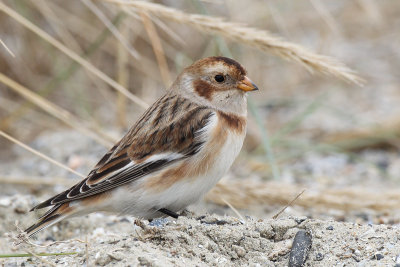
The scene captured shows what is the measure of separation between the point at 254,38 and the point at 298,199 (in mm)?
1064

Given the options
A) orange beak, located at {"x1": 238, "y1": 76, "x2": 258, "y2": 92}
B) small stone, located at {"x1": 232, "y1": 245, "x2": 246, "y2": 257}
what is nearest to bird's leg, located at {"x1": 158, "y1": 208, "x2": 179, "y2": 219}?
small stone, located at {"x1": 232, "y1": 245, "x2": 246, "y2": 257}

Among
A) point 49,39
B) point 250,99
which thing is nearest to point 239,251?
point 250,99

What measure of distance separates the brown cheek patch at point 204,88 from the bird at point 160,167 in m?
0.12

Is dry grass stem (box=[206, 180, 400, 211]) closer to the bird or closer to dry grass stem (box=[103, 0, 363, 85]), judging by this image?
the bird

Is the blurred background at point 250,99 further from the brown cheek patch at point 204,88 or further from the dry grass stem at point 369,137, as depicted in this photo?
the brown cheek patch at point 204,88

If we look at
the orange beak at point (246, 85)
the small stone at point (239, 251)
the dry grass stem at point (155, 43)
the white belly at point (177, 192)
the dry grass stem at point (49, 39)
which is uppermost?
the dry grass stem at point (155, 43)

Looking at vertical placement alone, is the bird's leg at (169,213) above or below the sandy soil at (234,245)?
above

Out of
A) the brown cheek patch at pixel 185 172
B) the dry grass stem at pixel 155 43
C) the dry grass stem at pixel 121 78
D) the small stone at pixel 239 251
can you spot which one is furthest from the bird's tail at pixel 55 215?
the dry grass stem at pixel 121 78

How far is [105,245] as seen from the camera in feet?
9.31

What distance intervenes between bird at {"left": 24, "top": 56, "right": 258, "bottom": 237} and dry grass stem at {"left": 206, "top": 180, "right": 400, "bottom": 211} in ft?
1.92

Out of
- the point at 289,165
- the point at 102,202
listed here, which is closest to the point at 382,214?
the point at 289,165

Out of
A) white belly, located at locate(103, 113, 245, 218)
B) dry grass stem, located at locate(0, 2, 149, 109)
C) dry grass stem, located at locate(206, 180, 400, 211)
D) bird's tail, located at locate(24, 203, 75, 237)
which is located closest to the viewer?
bird's tail, located at locate(24, 203, 75, 237)

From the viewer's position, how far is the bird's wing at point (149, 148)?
3.27 m

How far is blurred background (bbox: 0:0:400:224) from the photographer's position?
13.5ft
